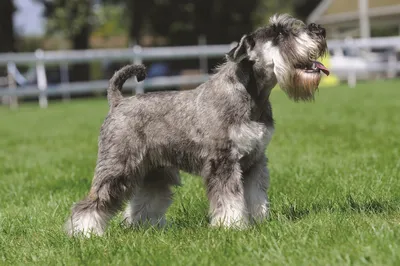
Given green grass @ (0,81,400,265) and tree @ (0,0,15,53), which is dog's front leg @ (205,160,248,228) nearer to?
green grass @ (0,81,400,265)

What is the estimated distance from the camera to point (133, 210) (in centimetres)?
553

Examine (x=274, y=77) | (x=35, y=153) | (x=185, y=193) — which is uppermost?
(x=274, y=77)

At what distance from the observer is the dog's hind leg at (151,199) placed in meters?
5.49

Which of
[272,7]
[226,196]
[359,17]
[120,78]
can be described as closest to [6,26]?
[359,17]

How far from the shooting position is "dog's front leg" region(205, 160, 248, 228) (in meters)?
4.69

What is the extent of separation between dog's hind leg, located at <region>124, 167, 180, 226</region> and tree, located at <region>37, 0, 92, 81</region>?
29540mm

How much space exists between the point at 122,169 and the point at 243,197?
1.06 m

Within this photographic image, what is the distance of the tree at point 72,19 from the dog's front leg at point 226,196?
30400 millimetres

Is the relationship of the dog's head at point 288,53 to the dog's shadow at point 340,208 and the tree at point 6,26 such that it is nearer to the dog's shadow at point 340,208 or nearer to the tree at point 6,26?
the dog's shadow at point 340,208

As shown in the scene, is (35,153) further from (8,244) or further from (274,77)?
(274,77)

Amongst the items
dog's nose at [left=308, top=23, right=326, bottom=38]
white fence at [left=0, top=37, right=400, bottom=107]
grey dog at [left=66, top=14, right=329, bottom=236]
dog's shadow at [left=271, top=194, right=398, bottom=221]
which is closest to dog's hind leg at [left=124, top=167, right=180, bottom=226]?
grey dog at [left=66, top=14, right=329, bottom=236]

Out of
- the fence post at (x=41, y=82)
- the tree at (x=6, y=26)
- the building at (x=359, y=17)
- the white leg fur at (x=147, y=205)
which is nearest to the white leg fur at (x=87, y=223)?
the white leg fur at (x=147, y=205)

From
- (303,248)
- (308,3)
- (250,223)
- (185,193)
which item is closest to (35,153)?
(185,193)

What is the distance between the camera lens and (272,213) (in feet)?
17.0
